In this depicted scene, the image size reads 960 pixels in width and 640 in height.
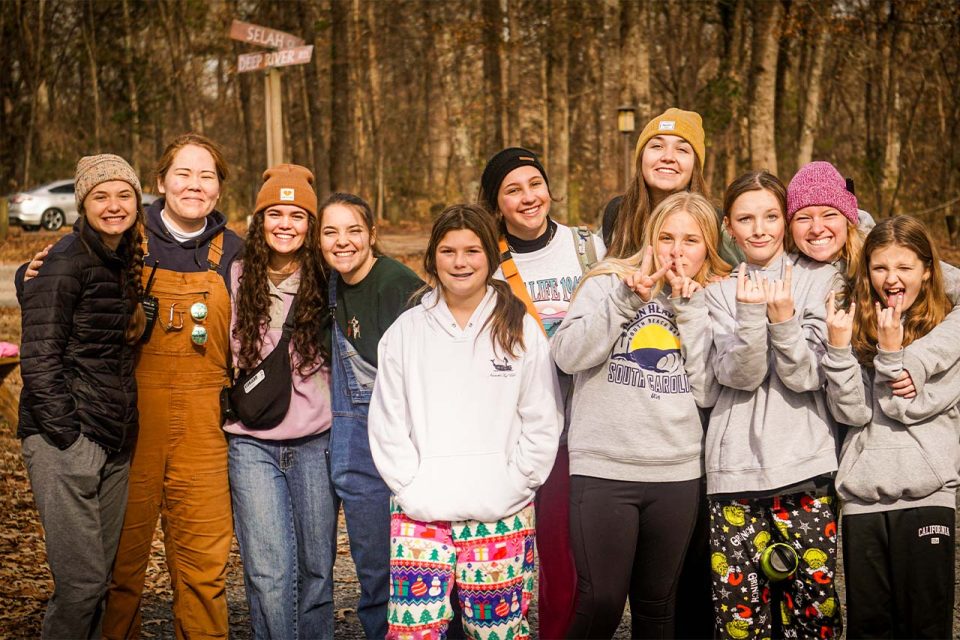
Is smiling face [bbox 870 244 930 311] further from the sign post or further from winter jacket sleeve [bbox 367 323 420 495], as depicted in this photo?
the sign post

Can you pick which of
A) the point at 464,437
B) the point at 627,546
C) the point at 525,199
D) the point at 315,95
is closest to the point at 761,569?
the point at 627,546

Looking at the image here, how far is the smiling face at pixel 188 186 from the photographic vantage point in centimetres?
411

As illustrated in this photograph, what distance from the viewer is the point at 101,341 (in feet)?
12.5

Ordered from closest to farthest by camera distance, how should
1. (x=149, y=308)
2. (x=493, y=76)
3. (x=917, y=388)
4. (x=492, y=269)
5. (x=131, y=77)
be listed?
(x=917, y=388)
(x=492, y=269)
(x=149, y=308)
(x=493, y=76)
(x=131, y=77)

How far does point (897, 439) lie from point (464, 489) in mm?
1623

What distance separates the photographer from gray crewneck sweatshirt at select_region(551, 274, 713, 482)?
141 inches

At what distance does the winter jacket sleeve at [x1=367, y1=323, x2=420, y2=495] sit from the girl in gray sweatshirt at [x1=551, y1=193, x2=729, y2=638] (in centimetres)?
62

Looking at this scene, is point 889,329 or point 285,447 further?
point 285,447

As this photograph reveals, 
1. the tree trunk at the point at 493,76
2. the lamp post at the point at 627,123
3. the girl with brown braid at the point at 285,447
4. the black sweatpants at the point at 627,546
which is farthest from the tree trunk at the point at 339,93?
the black sweatpants at the point at 627,546

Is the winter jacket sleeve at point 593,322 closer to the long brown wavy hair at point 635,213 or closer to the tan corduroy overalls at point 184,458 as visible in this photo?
the long brown wavy hair at point 635,213

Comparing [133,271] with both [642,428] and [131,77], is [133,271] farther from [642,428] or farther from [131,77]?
[131,77]

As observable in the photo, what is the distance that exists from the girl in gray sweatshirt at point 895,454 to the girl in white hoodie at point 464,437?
1136 mm

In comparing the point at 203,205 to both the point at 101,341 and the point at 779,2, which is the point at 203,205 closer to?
the point at 101,341

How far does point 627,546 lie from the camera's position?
11.9ft
